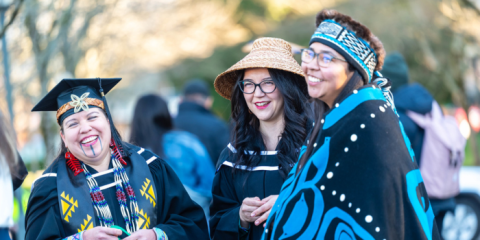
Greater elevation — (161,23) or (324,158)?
(161,23)

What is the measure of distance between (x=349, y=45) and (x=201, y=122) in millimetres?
3849

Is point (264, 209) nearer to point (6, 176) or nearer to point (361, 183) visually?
point (361, 183)

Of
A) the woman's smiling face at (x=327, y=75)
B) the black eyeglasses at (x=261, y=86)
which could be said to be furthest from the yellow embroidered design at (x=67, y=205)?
the woman's smiling face at (x=327, y=75)

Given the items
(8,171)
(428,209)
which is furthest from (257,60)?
(8,171)

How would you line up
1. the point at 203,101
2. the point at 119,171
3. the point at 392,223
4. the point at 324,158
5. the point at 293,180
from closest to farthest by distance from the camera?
the point at 392,223
the point at 324,158
the point at 293,180
the point at 119,171
the point at 203,101

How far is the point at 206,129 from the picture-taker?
5.67m

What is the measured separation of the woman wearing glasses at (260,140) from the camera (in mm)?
2775

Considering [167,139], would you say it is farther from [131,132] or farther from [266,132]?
[266,132]

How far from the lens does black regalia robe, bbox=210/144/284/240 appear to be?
2762 mm

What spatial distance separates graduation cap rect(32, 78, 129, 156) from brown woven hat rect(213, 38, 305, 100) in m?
0.83

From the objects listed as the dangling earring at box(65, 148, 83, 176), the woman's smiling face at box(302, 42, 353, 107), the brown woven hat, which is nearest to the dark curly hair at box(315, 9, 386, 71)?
the woman's smiling face at box(302, 42, 353, 107)

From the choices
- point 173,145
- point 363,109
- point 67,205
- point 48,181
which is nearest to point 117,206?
point 67,205

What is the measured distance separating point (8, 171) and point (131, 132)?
76.8 inches

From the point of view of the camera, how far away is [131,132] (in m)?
4.71
